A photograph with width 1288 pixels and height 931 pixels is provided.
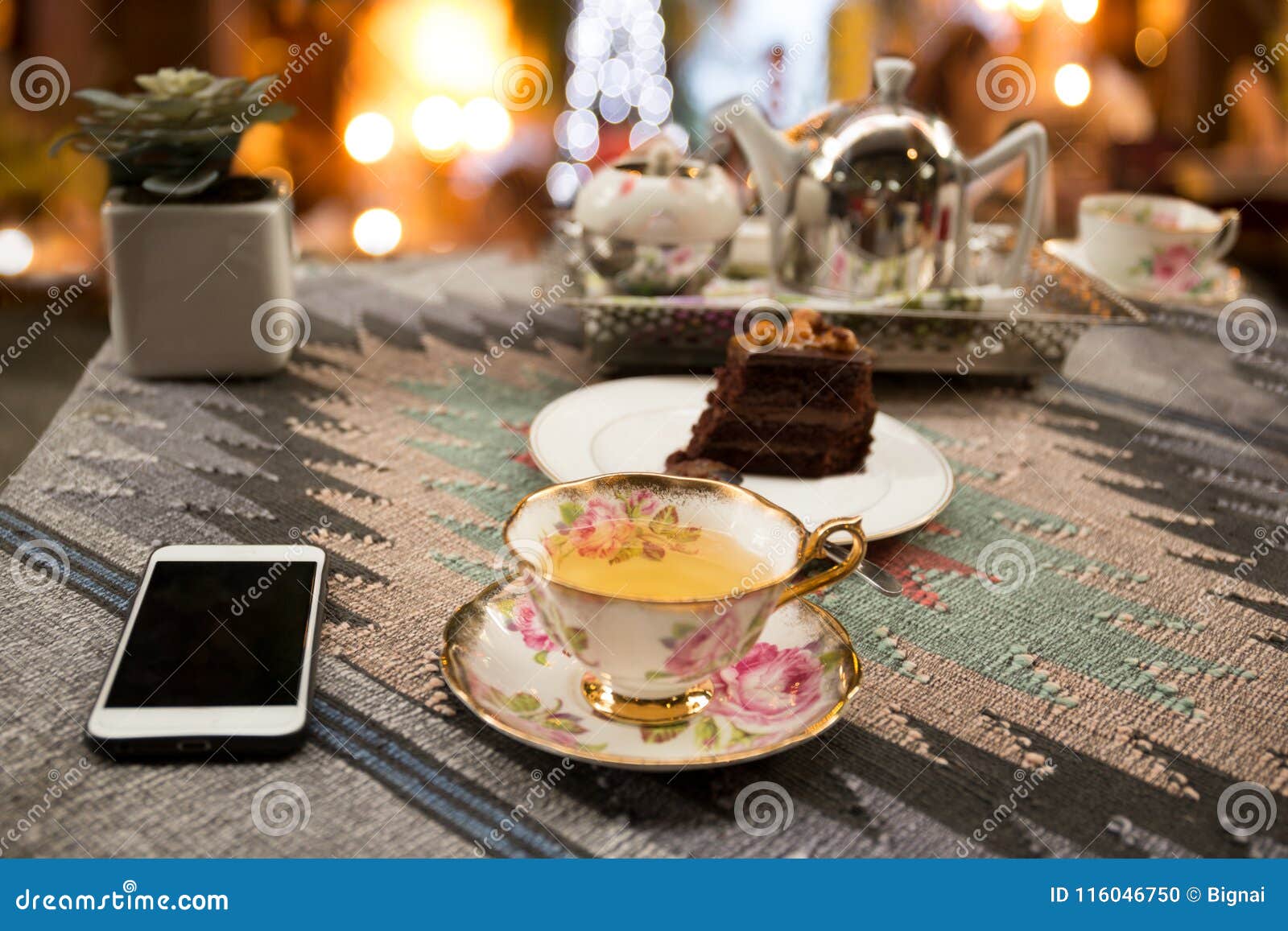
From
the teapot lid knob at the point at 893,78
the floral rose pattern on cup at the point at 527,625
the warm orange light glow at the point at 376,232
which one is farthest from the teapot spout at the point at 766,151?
the floral rose pattern on cup at the point at 527,625

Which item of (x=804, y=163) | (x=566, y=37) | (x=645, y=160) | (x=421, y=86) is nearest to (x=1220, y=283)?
(x=804, y=163)

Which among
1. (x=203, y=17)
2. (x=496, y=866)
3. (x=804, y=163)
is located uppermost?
(x=203, y=17)

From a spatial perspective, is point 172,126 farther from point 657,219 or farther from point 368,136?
point 368,136

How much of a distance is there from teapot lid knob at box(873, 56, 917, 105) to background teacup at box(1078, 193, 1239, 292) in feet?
1.13

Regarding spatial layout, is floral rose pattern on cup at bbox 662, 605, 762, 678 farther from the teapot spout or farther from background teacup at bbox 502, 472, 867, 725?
the teapot spout

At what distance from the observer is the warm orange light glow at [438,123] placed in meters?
2.95

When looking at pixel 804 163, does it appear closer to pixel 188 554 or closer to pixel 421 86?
pixel 188 554

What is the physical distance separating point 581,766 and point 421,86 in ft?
9.31

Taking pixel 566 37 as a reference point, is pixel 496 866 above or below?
below

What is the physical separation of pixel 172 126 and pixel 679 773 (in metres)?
0.82

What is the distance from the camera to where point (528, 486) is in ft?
2.95

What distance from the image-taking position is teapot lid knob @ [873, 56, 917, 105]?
1.22m

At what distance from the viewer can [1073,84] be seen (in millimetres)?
3062

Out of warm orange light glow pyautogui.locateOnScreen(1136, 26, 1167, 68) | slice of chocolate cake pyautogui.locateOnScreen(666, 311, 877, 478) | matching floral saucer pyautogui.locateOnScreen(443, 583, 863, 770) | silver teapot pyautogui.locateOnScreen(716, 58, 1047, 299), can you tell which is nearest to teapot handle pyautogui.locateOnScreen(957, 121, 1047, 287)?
silver teapot pyautogui.locateOnScreen(716, 58, 1047, 299)
